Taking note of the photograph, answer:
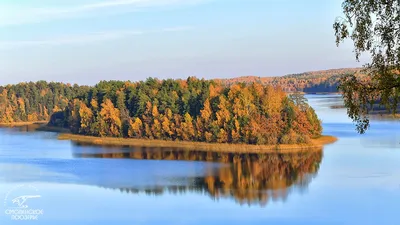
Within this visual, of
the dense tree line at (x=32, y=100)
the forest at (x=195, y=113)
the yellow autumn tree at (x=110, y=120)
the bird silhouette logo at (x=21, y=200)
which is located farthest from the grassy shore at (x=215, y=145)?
the dense tree line at (x=32, y=100)

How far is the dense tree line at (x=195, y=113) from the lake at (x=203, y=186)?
3.93 meters

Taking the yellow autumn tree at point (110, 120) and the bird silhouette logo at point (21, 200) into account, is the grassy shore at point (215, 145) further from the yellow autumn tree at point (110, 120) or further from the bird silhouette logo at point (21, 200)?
the bird silhouette logo at point (21, 200)

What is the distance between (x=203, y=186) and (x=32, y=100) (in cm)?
6532

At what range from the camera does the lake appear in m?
19.8

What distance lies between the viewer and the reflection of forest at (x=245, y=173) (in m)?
24.2

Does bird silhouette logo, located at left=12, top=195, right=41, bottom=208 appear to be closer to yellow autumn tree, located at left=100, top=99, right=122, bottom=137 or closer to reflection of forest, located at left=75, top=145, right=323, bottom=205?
reflection of forest, located at left=75, top=145, right=323, bottom=205

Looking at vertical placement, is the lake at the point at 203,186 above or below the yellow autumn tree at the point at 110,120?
below

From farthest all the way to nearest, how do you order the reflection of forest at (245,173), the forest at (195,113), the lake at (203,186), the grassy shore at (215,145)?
the forest at (195,113) < the grassy shore at (215,145) < the reflection of forest at (245,173) < the lake at (203,186)

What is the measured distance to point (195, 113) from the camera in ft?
154

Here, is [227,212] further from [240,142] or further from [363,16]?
[240,142]

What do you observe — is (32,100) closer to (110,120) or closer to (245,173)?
(110,120)

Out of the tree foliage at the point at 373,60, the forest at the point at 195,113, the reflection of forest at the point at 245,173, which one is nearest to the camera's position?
the tree foliage at the point at 373,60

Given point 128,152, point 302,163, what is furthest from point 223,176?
point 128,152

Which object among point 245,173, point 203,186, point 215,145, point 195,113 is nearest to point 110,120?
point 195,113
